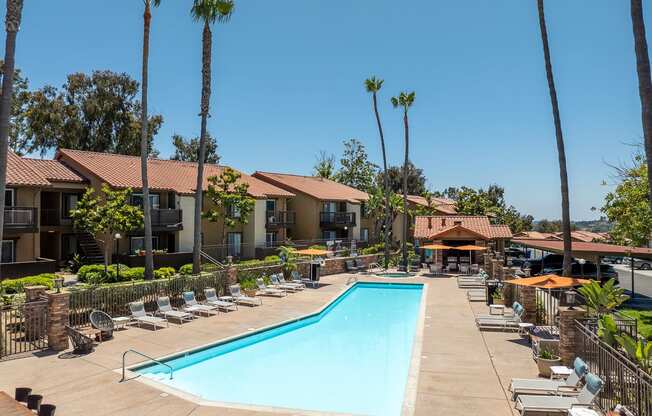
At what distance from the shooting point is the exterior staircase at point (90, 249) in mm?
29219

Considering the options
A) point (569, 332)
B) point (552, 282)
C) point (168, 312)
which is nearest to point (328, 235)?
point (168, 312)

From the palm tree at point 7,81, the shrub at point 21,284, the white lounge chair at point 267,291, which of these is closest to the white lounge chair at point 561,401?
the palm tree at point 7,81

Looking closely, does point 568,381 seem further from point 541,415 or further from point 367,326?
point 367,326

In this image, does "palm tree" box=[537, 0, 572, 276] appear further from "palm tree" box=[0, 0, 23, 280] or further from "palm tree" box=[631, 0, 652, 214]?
"palm tree" box=[0, 0, 23, 280]

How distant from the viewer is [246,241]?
129 feet

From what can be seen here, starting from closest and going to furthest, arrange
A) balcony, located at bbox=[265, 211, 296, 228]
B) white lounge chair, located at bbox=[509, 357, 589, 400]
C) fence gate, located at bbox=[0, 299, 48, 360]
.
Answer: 1. white lounge chair, located at bbox=[509, 357, 589, 400]
2. fence gate, located at bbox=[0, 299, 48, 360]
3. balcony, located at bbox=[265, 211, 296, 228]

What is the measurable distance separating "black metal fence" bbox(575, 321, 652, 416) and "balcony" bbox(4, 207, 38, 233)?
2716 cm

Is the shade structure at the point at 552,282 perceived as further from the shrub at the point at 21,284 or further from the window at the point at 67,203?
the window at the point at 67,203

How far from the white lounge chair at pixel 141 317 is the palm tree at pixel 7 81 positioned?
541cm

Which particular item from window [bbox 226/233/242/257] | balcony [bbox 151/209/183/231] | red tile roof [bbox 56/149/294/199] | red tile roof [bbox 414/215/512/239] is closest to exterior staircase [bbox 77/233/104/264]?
balcony [bbox 151/209/183/231]

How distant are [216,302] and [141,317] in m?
3.84

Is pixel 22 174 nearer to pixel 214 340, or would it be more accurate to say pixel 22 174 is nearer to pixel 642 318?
pixel 214 340

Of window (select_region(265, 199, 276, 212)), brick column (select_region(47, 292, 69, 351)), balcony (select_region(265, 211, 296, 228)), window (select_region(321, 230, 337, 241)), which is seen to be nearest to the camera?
brick column (select_region(47, 292, 69, 351))

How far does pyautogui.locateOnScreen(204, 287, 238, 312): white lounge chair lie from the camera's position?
1998 centimetres
